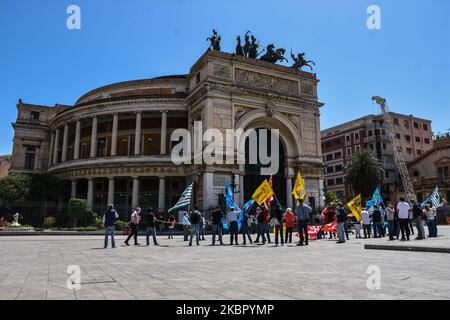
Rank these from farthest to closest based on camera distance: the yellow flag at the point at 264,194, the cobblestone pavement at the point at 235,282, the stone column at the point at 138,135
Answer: the stone column at the point at 138,135, the yellow flag at the point at 264,194, the cobblestone pavement at the point at 235,282

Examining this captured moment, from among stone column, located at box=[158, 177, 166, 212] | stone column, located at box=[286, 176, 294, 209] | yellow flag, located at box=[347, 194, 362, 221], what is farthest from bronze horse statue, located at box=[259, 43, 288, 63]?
yellow flag, located at box=[347, 194, 362, 221]

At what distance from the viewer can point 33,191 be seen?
122ft

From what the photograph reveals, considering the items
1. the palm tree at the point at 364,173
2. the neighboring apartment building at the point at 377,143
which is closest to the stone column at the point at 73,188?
the palm tree at the point at 364,173

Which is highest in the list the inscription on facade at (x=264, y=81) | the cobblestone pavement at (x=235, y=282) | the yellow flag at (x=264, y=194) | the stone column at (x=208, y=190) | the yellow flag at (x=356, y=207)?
the inscription on facade at (x=264, y=81)

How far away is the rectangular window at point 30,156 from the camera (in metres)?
48.2

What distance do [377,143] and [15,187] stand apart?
55.4 meters

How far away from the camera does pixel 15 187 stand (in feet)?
118

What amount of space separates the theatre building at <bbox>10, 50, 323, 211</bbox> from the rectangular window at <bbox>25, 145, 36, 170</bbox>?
6323 millimetres

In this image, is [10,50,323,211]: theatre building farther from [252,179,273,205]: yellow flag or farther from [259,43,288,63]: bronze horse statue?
[252,179,273,205]: yellow flag

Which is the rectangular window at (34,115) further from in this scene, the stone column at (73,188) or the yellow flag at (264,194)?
the yellow flag at (264,194)

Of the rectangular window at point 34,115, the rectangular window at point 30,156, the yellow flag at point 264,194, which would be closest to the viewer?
the yellow flag at point 264,194

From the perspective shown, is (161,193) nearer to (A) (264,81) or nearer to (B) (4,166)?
(A) (264,81)

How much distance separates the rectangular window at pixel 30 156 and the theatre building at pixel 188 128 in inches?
249

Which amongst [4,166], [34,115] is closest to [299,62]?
[34,115]
